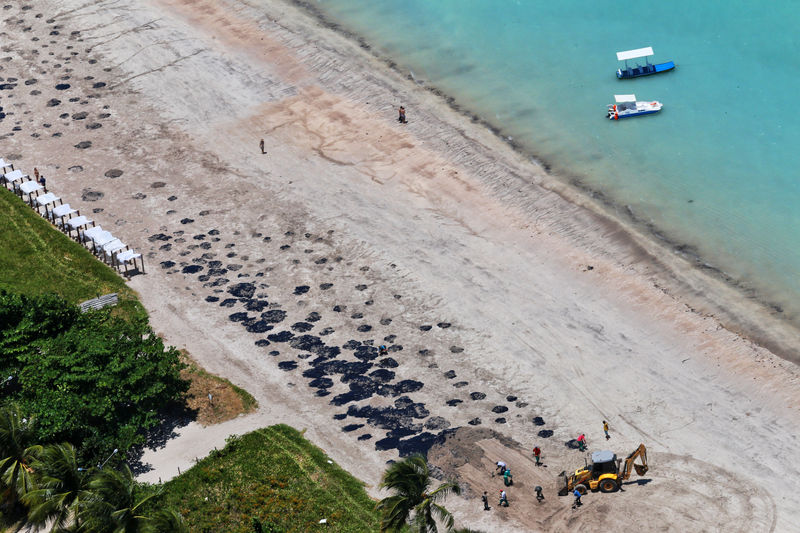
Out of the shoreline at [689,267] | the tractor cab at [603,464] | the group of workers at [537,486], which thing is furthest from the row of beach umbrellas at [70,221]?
the tractor cab at [603,464]

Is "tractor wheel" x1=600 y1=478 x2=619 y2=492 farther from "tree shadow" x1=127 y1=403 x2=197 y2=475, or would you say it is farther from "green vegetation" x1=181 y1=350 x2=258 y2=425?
"tree shadow" x1=127 y1=403 x2=197 y2=475

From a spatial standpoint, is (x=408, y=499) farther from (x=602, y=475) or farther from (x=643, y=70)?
(x=643, y=70)

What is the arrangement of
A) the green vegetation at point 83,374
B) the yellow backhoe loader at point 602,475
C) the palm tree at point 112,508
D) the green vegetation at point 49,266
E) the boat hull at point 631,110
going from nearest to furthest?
1. the palm tree at point 112,508
2. the green vegetation at point 83,374
3. the yellow backhoe loader at point 602,475
4. the green vegetation at point 49,266
5. the boat hull at point 631,110

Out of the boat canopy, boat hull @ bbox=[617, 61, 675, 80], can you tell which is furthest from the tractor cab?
the boat canopy

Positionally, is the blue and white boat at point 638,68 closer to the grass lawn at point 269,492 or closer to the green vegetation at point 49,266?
the green vegetation at point 49,266

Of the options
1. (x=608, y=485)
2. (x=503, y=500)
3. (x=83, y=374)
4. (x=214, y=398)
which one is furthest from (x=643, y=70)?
(x=83, y=374)
